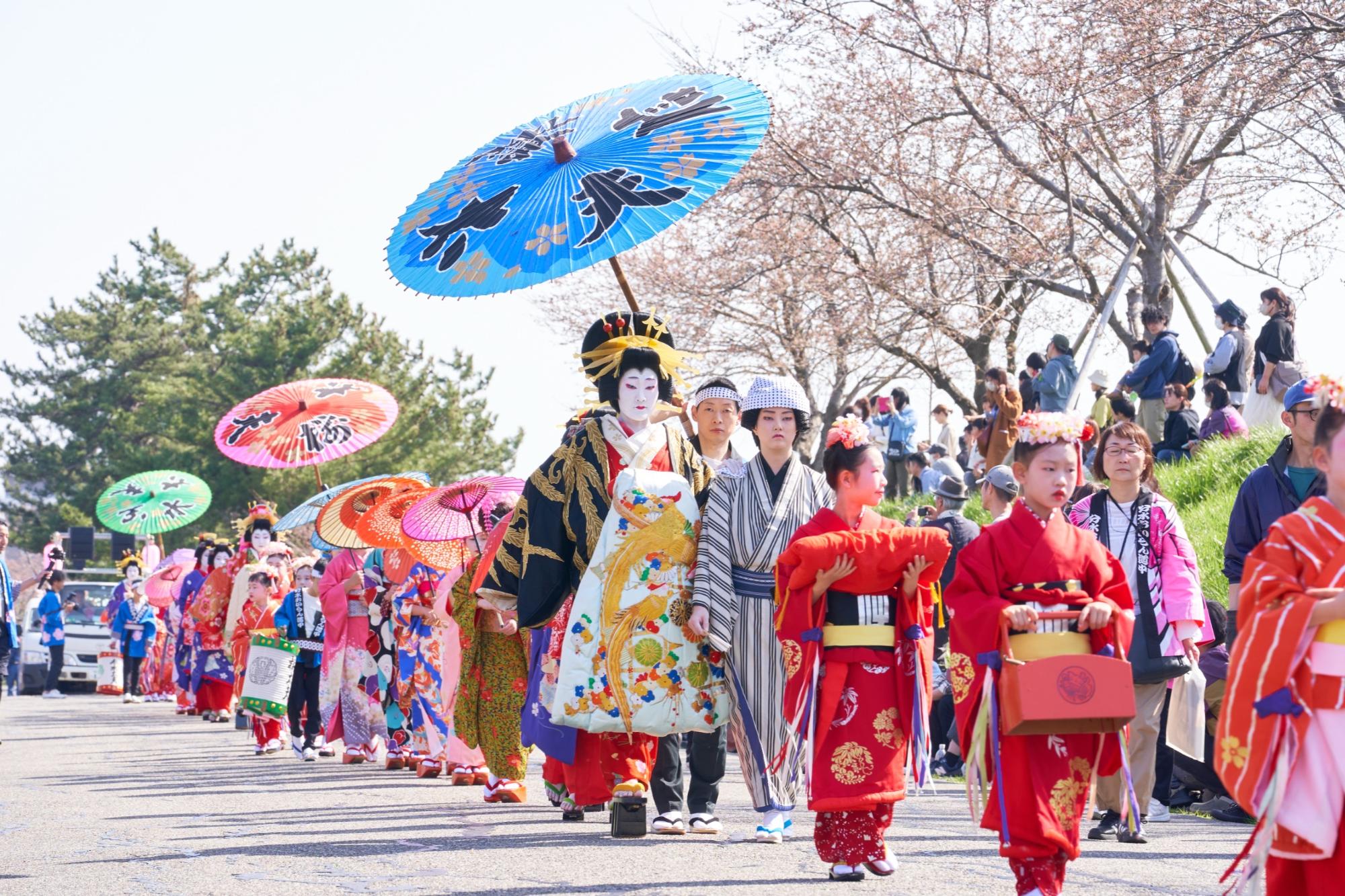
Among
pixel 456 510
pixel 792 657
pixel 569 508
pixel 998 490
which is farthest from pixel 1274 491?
pixel 456 510

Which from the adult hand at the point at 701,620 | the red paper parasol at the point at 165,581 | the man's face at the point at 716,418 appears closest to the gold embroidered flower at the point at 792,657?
the adult hand at the point at 701,620

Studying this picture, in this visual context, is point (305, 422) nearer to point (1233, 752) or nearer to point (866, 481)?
point (866, 481)

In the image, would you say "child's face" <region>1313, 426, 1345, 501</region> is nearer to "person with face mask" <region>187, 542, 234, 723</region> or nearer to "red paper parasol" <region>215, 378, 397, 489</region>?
"red paper parasol" <region>215, 378, 397, 489</region>

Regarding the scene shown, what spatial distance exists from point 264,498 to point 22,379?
43.8 feet

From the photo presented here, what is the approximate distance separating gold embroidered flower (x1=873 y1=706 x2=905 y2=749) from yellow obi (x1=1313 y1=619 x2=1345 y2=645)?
7.04 ft

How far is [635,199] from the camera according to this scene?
23.3 ft

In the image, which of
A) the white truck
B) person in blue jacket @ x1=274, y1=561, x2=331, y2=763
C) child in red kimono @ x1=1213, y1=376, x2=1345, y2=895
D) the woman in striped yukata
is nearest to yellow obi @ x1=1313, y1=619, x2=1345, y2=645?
child in red kimono @ x1=1213, y1=376, x2=1345, y2=895

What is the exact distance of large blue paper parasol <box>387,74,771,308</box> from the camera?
7020mm

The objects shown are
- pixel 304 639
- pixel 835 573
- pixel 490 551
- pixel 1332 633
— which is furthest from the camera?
pixel 304 639

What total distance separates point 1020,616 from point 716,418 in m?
3.76

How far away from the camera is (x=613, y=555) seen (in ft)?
23.3

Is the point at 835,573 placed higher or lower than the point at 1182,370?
lower

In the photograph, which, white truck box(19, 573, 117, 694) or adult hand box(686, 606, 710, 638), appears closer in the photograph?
adult hand box(686, 606, 710, 638)

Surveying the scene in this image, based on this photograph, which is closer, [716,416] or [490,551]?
[716,416]
